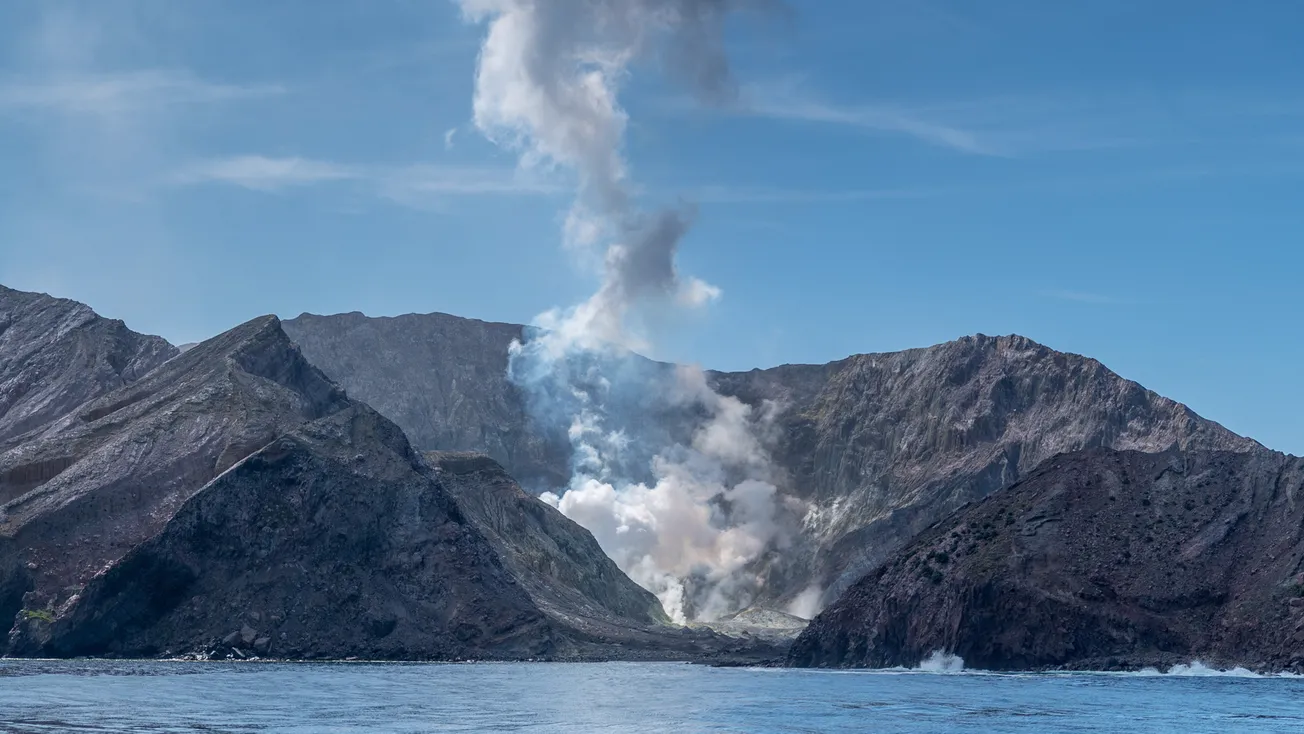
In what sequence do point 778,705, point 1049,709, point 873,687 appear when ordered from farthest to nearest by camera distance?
point 873,687
point 778,705
point 1049,709

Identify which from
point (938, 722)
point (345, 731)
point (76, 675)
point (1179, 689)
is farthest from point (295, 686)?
point (1179, 689)

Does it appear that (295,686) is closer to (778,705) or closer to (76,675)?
(76,675)

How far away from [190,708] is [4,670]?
7137 cm

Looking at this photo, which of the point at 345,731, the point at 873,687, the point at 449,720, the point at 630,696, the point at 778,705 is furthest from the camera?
the point at 873,687

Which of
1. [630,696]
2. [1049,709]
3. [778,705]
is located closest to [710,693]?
[630,696]

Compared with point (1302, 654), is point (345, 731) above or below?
below

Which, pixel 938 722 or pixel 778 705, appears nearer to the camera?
pixel 938 722

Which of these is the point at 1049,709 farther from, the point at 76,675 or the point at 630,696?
the point at 76,675

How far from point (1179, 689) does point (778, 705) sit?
47.4 m

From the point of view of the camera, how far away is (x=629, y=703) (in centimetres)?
15662

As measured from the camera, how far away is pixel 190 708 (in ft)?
437

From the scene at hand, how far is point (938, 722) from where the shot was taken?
423ft

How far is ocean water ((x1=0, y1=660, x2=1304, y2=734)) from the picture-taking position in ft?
404

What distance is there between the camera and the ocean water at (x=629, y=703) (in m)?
123
